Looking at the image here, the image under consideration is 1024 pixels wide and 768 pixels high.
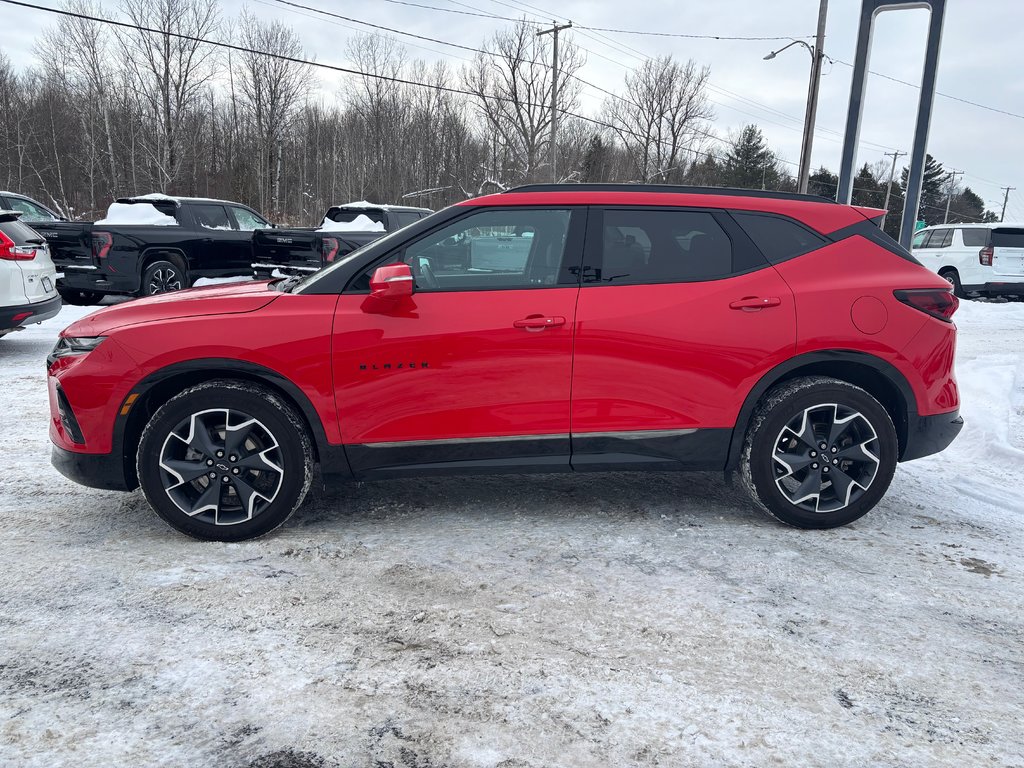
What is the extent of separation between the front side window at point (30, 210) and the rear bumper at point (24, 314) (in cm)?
573

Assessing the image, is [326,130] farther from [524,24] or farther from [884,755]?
[884,755]

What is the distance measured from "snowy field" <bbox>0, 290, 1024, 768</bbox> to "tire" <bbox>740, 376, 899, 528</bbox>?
159mm

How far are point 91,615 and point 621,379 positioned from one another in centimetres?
251

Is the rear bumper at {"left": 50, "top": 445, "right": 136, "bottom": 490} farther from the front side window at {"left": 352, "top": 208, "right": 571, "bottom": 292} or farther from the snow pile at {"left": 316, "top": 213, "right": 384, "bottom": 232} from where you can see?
the snow pile at {"left": 316, "top": 213, "right": 384, "bottom": 232}

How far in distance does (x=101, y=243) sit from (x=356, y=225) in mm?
4005

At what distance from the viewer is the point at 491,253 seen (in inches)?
151

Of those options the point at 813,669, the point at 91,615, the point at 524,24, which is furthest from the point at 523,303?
the point at 524,24

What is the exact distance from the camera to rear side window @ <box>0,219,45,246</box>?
784 cm

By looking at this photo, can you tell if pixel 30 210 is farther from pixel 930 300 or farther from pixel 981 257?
pixel 981 257

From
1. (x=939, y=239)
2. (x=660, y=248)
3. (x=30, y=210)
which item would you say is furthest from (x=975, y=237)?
(x=30, y=210)

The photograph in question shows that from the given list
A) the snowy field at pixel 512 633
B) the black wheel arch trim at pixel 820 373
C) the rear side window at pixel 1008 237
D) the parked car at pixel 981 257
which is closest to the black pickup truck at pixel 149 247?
the snowy field at pixel 512 633

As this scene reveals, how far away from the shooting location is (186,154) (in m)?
46.5

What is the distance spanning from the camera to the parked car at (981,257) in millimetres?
16750

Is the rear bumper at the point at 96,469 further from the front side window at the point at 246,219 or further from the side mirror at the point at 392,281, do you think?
the front side window at the point at 246,219
